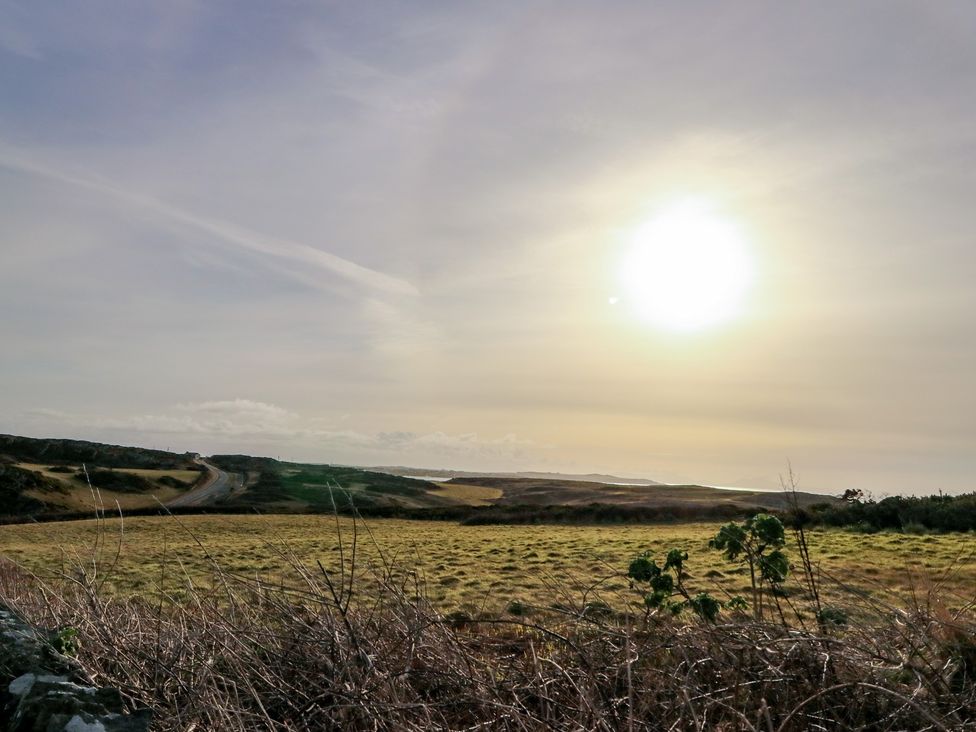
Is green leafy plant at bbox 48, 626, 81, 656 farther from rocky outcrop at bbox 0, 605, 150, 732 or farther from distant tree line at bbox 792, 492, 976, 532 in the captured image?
distant tree line at bbox 792, 492, 976, 532

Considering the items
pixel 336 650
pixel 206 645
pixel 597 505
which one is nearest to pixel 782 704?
pixel 336 650

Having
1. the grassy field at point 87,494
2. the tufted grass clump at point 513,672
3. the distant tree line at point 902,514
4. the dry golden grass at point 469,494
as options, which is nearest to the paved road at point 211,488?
the grassy field at point 87,494

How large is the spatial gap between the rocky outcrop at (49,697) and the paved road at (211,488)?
61704mm

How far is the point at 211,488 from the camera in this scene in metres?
82.8

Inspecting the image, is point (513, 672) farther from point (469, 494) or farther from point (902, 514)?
point (469, 494)

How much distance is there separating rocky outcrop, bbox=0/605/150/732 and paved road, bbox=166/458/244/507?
61704mm

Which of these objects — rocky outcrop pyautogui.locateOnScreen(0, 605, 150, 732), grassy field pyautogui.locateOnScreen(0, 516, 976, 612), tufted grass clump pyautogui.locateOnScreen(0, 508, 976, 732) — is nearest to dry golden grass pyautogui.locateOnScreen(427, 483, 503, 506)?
grassy field pyautogui.locateOnScreen(0, 516, 976, 612)

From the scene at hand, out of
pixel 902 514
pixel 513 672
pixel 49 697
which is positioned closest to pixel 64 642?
pixel 49 697

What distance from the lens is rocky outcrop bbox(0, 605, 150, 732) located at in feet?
→ 10.0

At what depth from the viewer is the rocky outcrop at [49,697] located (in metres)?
3.05

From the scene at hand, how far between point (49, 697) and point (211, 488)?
8593cm

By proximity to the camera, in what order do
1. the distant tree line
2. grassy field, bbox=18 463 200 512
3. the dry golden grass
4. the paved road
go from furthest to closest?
the dry golden grass
the paved road
grassy field, bbox=18 463 200 512
the distant tree line

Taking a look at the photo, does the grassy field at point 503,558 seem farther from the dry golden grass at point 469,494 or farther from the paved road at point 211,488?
the dry golden grass at point 469,494

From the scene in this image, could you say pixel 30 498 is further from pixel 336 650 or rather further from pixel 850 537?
pixel 336 650
